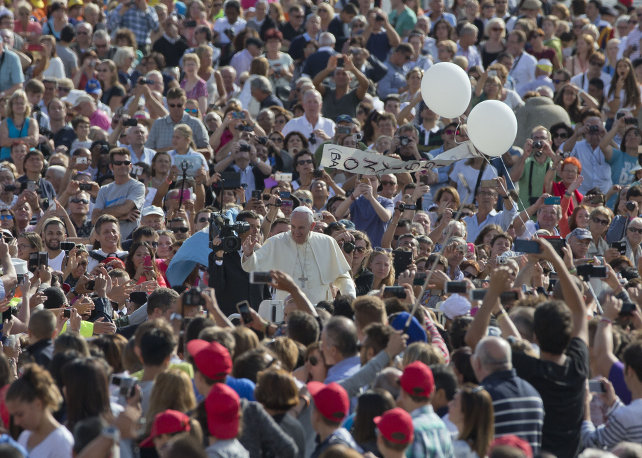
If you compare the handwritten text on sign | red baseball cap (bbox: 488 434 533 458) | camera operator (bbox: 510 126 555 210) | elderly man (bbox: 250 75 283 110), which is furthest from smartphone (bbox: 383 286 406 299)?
elderly man (bbox: 250 75 283 110)

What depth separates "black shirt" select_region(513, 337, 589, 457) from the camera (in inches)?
247

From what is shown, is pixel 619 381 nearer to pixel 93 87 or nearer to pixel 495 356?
pixel 495 356

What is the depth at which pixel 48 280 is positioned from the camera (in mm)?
9938

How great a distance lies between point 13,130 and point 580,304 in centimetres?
952

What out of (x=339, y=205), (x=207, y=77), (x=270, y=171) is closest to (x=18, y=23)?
(x=207, y=77)

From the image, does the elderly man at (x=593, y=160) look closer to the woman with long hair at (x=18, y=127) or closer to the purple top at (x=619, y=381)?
the woman with long hair at (x=18, y=127)

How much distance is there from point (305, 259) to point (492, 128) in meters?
1.87

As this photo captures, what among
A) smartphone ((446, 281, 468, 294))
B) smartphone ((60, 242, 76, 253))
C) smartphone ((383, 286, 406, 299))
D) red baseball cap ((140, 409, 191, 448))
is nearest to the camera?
red baseball cap ((140, 409, 191, 448))

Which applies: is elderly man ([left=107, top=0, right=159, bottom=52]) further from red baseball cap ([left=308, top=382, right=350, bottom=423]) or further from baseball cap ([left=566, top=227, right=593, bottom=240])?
red baseball cap ([left=308, top=382, right=350, bottom=423])

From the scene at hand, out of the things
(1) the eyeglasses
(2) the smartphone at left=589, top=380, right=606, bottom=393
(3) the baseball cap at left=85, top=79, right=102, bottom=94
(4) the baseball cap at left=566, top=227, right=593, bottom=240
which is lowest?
(3) the baseball cap at left=85, top=79, right=102, bottom=94

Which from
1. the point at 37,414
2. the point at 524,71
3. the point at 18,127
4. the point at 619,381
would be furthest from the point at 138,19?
A: the point at 37,414

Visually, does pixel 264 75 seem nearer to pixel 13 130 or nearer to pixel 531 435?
pixel 13 130

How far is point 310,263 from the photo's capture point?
10.3 m

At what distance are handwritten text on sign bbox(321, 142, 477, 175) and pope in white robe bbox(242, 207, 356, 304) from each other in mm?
1103
